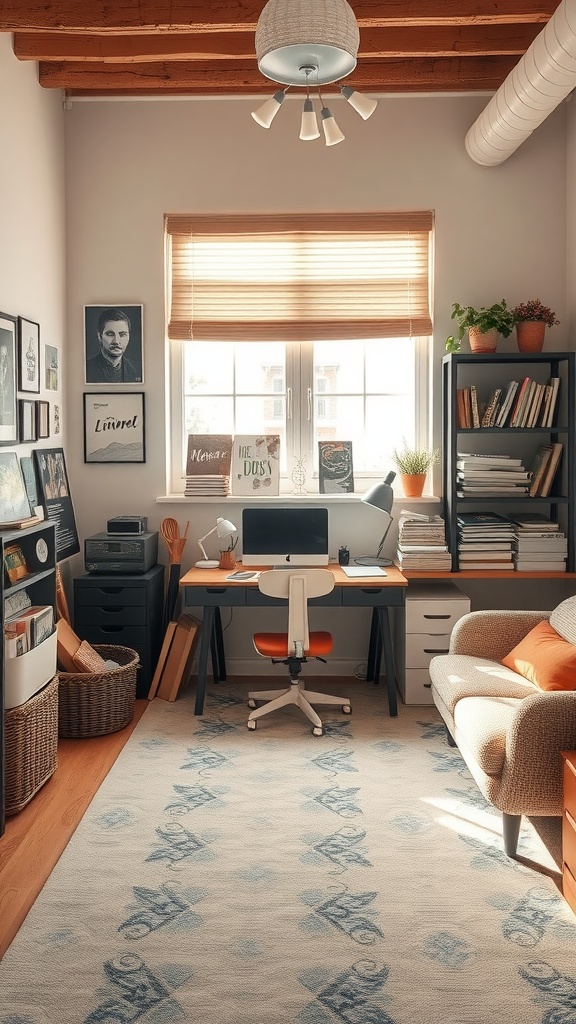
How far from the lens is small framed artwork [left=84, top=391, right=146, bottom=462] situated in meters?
4.94

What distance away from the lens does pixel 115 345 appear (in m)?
4.90

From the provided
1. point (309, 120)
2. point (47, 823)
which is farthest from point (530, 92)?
point (47, 823)

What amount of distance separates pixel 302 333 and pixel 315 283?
0.97 ft

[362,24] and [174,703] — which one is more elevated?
[362,24]

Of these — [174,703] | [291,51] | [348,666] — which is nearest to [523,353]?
[348,666]

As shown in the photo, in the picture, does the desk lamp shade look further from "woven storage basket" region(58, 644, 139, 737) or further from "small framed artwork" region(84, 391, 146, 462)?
"woven storage basket" region(58, 644, 139, 737)

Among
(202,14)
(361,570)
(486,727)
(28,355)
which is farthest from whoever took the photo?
(361,570)

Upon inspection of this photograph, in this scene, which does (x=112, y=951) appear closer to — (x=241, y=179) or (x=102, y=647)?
(x=102, y=647)

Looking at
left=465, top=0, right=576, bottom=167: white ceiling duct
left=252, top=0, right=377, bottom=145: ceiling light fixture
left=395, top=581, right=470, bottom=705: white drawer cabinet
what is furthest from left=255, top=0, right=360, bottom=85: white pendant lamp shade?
left=395, top=581, right=470, bottom=705: white drawer cabinet

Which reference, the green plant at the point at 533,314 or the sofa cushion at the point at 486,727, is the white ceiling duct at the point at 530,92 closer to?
the green plant at the point at 533,314

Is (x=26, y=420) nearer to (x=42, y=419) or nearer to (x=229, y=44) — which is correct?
(x=42, y=419)

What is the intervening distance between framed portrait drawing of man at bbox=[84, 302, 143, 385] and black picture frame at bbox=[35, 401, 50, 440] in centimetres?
50

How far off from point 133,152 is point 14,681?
3131mm

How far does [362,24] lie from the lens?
3656mm
